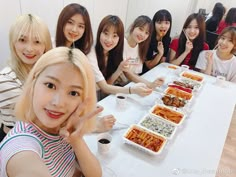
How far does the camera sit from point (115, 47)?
1.89m

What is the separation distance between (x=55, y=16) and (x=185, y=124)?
203cm

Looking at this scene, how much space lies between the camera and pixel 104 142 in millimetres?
1053

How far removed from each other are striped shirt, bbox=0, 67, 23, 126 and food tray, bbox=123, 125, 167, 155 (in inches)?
23.8

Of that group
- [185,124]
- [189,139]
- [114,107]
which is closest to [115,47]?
[114,107]

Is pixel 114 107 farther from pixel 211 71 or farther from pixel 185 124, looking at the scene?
pixel 211 71

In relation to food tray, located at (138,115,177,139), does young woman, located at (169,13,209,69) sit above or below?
above

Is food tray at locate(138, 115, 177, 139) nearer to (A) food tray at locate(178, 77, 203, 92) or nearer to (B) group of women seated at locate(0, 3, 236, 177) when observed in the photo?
(B) group of women seated at locate(0, 3, 236, 177)

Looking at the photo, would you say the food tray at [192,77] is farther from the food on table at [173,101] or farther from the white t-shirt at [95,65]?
the white t-shirt at [95,65]

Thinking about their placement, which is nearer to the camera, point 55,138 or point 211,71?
point 55,138

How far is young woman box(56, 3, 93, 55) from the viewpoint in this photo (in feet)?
5.32

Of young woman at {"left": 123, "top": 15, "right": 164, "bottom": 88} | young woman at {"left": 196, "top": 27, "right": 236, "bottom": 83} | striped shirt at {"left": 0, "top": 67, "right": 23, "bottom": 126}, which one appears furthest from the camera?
young woman at {"left": 196, "top": 27, "right": 236, "bottom": 83}

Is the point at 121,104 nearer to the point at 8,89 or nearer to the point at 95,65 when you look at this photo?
the point at 95,65

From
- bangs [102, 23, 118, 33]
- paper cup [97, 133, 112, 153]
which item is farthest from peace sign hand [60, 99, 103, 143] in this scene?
bangs [102, 23, 118, 33]

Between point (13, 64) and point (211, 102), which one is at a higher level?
point (13, 64)
